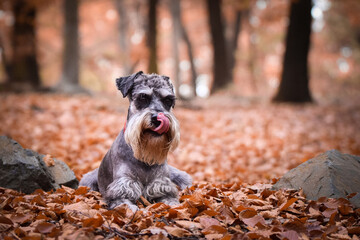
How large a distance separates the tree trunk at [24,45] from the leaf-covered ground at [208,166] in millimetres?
4618

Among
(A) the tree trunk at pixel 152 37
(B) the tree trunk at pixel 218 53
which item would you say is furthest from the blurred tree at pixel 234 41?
(A) the tree trunk at pixel 152 37

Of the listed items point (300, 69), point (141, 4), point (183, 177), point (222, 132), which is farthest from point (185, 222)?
point (141, 4)

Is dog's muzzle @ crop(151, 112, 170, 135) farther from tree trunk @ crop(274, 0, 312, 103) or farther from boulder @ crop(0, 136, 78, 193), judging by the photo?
tree trunk @ crop(274, 0, 312, 103)

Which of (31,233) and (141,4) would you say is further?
(141,4)

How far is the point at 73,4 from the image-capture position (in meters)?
14.2

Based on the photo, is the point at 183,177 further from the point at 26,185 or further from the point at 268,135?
the point at 268,135

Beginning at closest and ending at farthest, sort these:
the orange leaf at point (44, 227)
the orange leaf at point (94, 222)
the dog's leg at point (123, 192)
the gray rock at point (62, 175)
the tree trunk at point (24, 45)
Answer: the orange leaf at point (44, 227) < the orange leaf at point (94, 222) < the dog's leg at point (123, 192) < the gray rock at point (62, 175) < the tree trunk at point (24, 45)

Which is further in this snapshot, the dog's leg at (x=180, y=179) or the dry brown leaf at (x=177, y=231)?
the dog's leg at (x=180, y=179)

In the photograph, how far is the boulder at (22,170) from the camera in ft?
12.6

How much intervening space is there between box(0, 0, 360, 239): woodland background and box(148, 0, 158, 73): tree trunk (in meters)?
0.04

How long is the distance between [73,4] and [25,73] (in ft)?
14.4

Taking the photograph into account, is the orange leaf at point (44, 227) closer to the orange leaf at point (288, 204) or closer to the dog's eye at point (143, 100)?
the dog's eye at point (143, 100)

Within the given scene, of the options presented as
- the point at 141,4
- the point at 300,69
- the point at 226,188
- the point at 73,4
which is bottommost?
the point at 226,188

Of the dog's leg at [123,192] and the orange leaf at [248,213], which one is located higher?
the dog's leg at [123,192]
